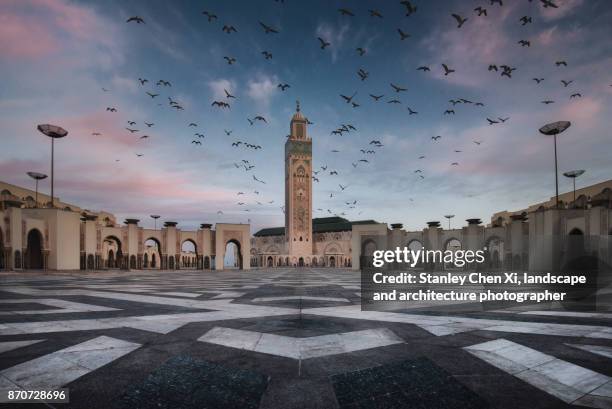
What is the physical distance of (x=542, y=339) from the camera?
13.1 feet

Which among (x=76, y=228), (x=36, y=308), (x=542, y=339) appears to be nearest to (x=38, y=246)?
(x=76, y=228)

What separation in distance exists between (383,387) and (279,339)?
1.77 m

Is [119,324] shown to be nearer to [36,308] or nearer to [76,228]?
[36,308]

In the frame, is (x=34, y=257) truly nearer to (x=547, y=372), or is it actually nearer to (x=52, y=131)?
(x=52, y=131)

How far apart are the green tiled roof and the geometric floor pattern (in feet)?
283

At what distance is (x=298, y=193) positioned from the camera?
88562 mm

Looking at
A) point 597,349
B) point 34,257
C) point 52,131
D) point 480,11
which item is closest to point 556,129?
point 480,11

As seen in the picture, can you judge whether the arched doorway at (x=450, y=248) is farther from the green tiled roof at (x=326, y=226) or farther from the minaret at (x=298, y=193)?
the minaret at (x=298, y=193)

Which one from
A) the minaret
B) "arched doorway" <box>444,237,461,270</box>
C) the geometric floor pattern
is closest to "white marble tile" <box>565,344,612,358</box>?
the geometric floor pattern

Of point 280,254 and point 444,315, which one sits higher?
point 444,315

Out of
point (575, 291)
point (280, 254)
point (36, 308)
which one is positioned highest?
point (36, 308)

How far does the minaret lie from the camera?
8600cm

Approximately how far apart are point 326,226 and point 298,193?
58.1 feet

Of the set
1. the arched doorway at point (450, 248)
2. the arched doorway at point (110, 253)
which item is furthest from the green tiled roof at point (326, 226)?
the arched doorway at point (110, 253)
